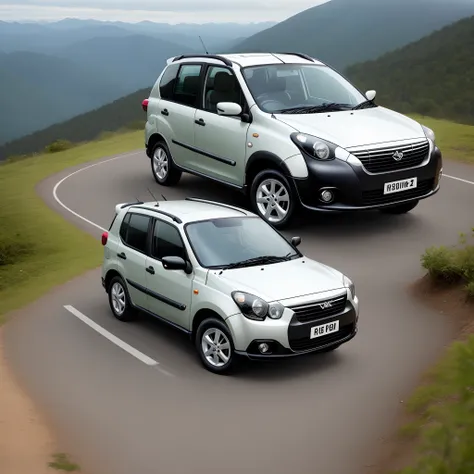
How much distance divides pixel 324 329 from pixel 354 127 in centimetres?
517

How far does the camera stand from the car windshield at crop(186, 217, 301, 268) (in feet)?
31.8

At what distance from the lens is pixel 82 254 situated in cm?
1500

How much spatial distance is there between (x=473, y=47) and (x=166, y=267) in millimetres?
87005

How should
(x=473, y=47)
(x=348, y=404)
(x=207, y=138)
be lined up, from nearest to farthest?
(x=348, y=404)
(x=207, y=138)
(x=473, y=47)

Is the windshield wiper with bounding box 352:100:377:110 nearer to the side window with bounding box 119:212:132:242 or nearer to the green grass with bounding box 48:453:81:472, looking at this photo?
the side window with bounding box 119:212:132:242

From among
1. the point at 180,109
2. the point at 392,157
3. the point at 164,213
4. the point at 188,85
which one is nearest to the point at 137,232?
the point at 164,213

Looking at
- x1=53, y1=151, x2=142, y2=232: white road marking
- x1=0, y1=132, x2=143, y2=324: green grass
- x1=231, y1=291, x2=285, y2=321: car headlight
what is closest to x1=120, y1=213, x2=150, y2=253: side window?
x1=231, y1=291, x2=285, y2=321: car headlight

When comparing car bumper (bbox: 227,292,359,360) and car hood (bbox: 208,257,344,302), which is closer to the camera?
car bumper (bbox: 227,292,359,360)

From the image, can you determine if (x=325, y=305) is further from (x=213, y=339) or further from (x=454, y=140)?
(x=454, y=140)

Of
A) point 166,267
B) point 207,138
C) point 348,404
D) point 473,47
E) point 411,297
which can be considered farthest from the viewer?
point 473,47

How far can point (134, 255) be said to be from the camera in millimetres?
10711

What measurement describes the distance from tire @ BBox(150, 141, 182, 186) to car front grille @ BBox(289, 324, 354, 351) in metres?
7.63

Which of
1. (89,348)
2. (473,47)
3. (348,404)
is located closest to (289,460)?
(348,404)

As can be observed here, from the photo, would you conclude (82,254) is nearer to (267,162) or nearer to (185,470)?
(267,162)
